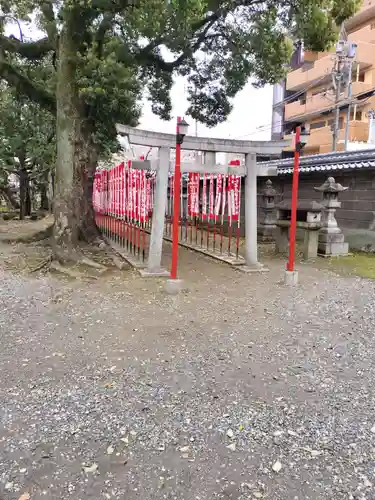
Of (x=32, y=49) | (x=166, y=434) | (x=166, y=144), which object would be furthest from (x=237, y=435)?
(x=32, y=49)

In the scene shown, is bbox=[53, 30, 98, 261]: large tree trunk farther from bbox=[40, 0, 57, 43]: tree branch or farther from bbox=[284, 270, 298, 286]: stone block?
bbox=[284, 270, 298, 286]: stone block

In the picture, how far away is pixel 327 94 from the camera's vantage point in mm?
22562

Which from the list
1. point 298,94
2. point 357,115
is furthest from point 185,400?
point 298,94

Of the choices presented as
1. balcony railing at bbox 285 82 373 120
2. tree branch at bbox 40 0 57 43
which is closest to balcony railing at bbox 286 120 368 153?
balcony railing at bbox 285 82 373 120

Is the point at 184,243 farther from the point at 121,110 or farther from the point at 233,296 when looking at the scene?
the point at 233,296

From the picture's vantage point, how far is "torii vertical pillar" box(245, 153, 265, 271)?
7676mm

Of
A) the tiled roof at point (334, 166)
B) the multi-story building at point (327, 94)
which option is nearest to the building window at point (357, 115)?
the multi-story building at point (327, 94)

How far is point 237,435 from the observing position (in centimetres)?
258

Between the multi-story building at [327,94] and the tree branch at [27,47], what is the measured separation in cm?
1455

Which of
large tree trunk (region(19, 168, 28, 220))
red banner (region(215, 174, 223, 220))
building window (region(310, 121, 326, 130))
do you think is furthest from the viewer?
building window (region(310, 121, 326, 130))

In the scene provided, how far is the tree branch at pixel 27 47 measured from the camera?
29.2 ft

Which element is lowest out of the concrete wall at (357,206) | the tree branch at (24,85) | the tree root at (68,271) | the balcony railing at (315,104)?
the tree root at (68,271)

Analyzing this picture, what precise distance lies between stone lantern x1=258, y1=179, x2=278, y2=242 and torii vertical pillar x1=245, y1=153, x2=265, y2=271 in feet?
13.9

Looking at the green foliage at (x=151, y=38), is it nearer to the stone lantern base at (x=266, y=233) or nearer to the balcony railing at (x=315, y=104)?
the stone lantern base at (x=266, y=233)
